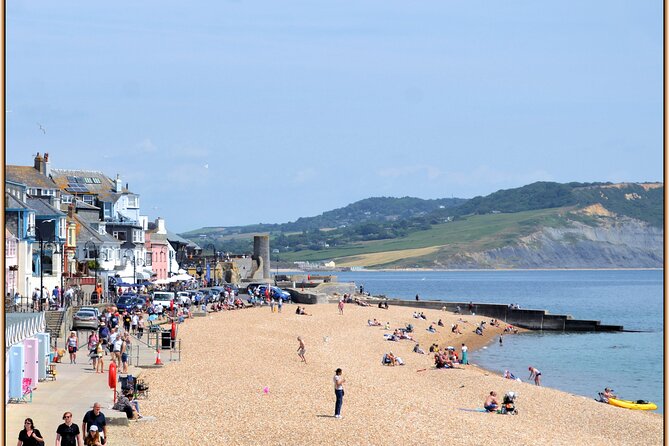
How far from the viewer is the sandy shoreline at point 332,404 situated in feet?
82.8

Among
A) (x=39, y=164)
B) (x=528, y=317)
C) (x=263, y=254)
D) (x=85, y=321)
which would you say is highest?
(x=39, y=164)

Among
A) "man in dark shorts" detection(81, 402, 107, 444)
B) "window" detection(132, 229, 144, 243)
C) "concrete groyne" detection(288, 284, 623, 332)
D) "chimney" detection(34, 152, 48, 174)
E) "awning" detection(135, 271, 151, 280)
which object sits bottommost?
"concrete groyne" detection(288, 284, 623, 332)

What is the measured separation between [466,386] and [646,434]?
959 centimetres

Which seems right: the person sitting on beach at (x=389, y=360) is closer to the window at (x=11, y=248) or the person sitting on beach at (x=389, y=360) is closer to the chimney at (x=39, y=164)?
the window at (x=11, y=248)

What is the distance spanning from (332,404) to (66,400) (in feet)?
24.9

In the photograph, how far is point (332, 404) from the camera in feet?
98.5

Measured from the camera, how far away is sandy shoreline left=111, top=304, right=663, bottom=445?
25234mm

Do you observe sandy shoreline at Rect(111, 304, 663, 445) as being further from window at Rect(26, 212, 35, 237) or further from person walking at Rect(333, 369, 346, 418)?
window at Rect(26, 212, 35, 237)

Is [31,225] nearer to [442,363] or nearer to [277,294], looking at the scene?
[442,363]

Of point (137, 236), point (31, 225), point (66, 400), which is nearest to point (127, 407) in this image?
point (66, 400)

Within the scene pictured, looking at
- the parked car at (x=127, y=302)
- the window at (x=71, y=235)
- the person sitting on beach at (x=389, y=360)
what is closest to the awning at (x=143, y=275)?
the window at (x=71, y=235)

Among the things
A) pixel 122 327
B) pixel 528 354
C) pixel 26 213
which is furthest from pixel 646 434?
pixel 26 213

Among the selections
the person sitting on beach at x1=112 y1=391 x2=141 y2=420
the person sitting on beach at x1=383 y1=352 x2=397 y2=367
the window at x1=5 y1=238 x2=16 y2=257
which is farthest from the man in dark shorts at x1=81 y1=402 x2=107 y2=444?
the window at x1=5 y1=238 x2=16 y2=257

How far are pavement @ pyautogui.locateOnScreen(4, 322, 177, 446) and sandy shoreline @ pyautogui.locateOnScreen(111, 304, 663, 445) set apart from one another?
977mm
